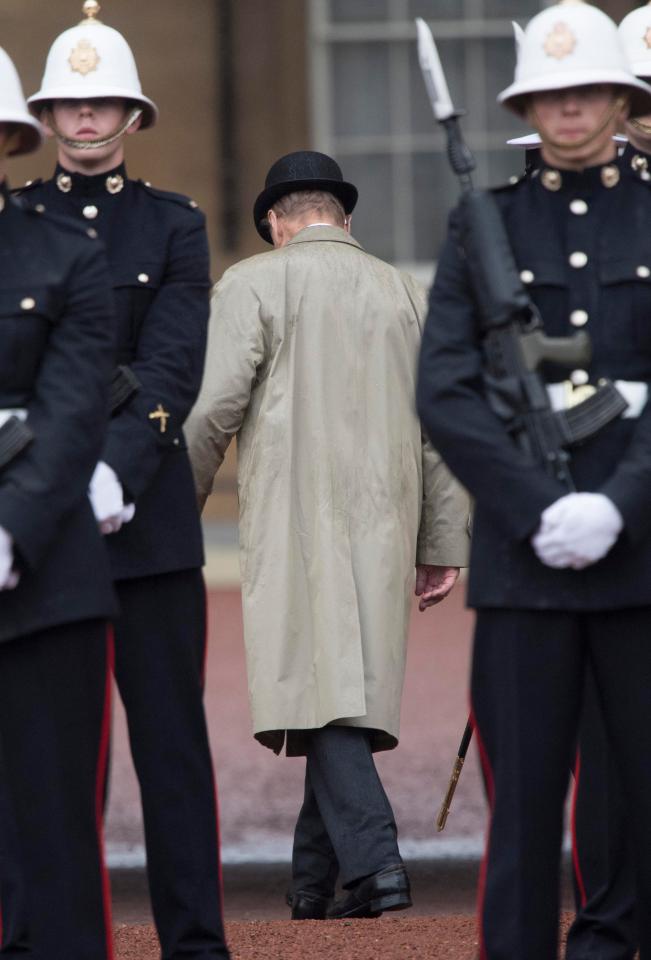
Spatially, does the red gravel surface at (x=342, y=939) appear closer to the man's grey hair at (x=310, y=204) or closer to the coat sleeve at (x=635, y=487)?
the coat sleeve at (x=635, y=487)

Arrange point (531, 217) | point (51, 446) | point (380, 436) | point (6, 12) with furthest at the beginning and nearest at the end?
point (6, 12) < point (380, 436) < point (531, 217) < point (51, 446)

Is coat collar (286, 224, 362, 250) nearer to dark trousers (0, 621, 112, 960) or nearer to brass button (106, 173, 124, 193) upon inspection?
brass button (106, 173, 124, 193)

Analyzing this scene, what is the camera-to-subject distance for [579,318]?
3863 millimetres

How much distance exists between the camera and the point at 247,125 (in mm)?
12836

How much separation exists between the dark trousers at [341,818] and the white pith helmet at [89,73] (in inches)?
66.6

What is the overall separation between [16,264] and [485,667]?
3.50 ft

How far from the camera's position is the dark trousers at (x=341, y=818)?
5.24 m

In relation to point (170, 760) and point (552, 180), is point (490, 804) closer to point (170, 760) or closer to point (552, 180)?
point (170, 760)

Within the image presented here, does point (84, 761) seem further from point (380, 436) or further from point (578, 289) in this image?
point (380, 436)

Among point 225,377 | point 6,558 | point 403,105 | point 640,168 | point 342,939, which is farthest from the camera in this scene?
point 403,105

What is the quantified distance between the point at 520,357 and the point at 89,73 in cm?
122

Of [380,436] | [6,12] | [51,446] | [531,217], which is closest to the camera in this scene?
[51,446]

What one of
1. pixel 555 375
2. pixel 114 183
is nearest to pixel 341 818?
pixel 114 183

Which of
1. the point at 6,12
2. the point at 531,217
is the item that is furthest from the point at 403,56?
the point at 531,217
